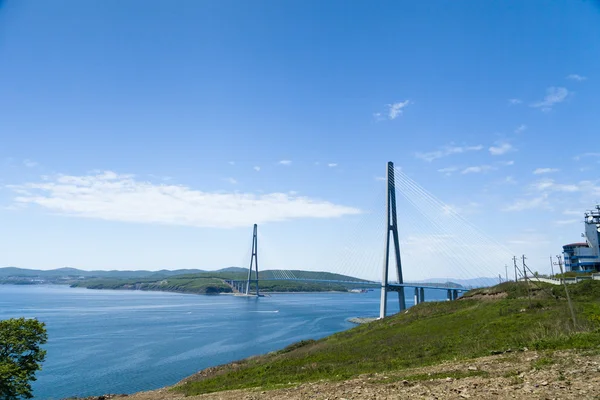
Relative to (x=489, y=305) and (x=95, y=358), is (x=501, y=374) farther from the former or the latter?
(x=95, y=358)

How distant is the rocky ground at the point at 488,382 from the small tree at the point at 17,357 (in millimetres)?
11419

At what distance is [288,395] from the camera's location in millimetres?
10945

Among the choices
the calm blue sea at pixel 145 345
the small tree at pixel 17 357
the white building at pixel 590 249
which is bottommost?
the calm blue sea at pixel 145 345

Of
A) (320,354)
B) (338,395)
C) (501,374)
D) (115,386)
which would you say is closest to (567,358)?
(501,374)

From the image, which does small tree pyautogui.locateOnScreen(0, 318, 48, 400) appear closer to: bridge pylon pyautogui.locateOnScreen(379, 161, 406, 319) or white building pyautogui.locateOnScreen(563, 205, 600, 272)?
bridge pylon pyautogui.locateOnScreen(379, 161, 406, 319)

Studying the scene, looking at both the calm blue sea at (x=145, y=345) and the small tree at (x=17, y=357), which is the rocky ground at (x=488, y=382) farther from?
the calm blue sea at (x=145, y=345)

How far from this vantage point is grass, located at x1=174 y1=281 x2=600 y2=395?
14039 mm

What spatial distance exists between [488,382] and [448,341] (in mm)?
9605

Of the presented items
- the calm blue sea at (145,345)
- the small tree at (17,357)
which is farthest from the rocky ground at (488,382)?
the calm blue sea at (145,345)

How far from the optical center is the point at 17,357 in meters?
18.5

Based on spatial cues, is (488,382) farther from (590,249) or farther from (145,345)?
(590,249)

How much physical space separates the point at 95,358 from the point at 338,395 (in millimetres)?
35842

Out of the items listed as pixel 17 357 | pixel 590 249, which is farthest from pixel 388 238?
pixel 17 357

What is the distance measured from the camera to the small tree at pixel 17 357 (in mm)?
16719
